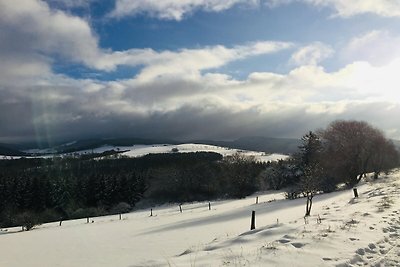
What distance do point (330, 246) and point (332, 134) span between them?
6041 cm

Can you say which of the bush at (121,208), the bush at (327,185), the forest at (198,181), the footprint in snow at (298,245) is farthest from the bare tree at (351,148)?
the footprint in snow at (298,245)

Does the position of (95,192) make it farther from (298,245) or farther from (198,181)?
(298,245)

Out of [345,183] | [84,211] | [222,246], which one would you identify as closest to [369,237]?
[222,246]

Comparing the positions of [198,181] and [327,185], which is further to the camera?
[198,181]

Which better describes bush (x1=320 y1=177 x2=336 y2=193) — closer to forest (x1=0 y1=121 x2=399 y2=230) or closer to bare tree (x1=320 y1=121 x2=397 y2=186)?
forest (x1=0 y1=121 x2=399 y2=230)

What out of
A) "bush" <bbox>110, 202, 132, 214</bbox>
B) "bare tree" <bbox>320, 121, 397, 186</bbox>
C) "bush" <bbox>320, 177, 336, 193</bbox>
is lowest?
"bush" <bbox>110, 202, 132, 214</bbox>

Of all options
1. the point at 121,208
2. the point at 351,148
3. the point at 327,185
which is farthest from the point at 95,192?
the point at 351,148

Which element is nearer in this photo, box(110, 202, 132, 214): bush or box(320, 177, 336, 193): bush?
box(320, 177, 336, 193): bush

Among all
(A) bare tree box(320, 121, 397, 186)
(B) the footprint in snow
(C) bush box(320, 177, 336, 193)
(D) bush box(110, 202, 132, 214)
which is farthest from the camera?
(D) bush box(110, 202, 132, 214)

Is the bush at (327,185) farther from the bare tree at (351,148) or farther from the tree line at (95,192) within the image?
the tree line at (95,192)

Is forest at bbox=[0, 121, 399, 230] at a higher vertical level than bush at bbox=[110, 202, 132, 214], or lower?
higher

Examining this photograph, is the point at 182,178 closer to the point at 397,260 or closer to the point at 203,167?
the point at 203,167

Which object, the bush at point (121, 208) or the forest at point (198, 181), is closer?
the forest at point (198, 181)

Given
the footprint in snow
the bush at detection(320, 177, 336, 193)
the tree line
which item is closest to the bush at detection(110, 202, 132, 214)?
the tree line
